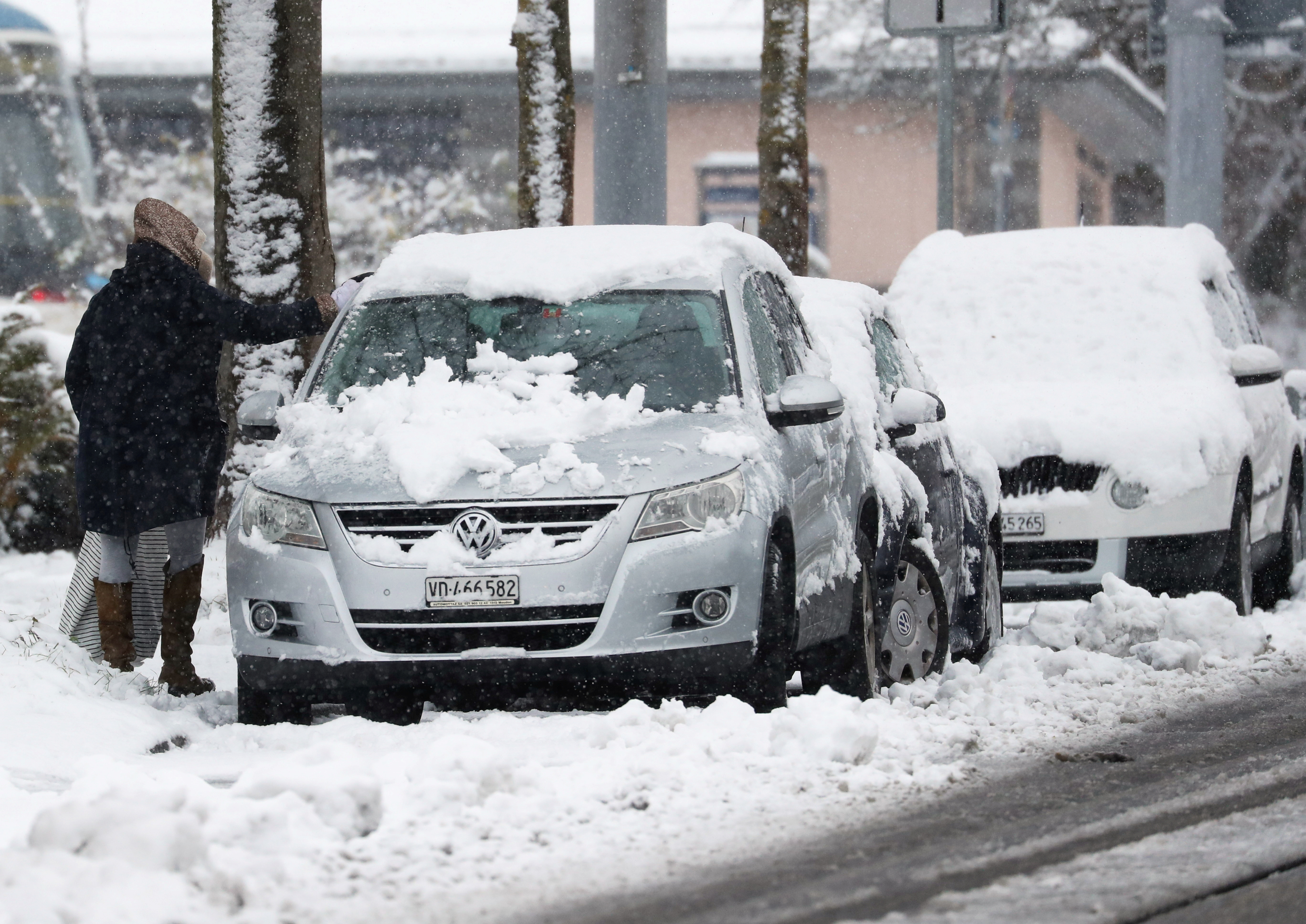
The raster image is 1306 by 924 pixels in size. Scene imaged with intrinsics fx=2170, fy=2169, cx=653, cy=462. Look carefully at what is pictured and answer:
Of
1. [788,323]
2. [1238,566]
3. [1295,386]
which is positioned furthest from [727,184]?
[788,323]

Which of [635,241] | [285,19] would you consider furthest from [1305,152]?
[635,241]

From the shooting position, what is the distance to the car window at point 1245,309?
520 inches

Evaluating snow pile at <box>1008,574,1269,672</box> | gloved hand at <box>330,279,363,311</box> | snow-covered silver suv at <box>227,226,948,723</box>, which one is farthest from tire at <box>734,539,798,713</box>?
snow pile at <box>1008,574,1269,672</box>

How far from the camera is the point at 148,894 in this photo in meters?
4.60

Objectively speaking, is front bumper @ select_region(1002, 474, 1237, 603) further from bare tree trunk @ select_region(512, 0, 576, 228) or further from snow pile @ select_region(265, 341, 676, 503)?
bare tree trunk @ select_region(512, 0, 576, 228)

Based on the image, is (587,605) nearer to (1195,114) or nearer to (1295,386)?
(1295,386)

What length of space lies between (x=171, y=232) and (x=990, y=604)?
4091mm

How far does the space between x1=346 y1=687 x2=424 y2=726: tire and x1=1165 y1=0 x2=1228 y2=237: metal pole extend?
1218cm

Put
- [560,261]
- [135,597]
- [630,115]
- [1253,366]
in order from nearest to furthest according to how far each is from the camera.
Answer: [560,261]
[135,597]
[1253,366]
[630,115]

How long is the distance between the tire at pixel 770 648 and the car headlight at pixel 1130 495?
14.1 feet

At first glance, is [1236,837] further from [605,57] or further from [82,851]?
[605,57]

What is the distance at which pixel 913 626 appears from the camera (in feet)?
29.4

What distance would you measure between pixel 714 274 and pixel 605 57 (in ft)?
20.4

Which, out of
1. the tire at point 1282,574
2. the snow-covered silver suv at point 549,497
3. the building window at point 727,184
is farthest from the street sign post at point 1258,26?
the building window at point 727,184
